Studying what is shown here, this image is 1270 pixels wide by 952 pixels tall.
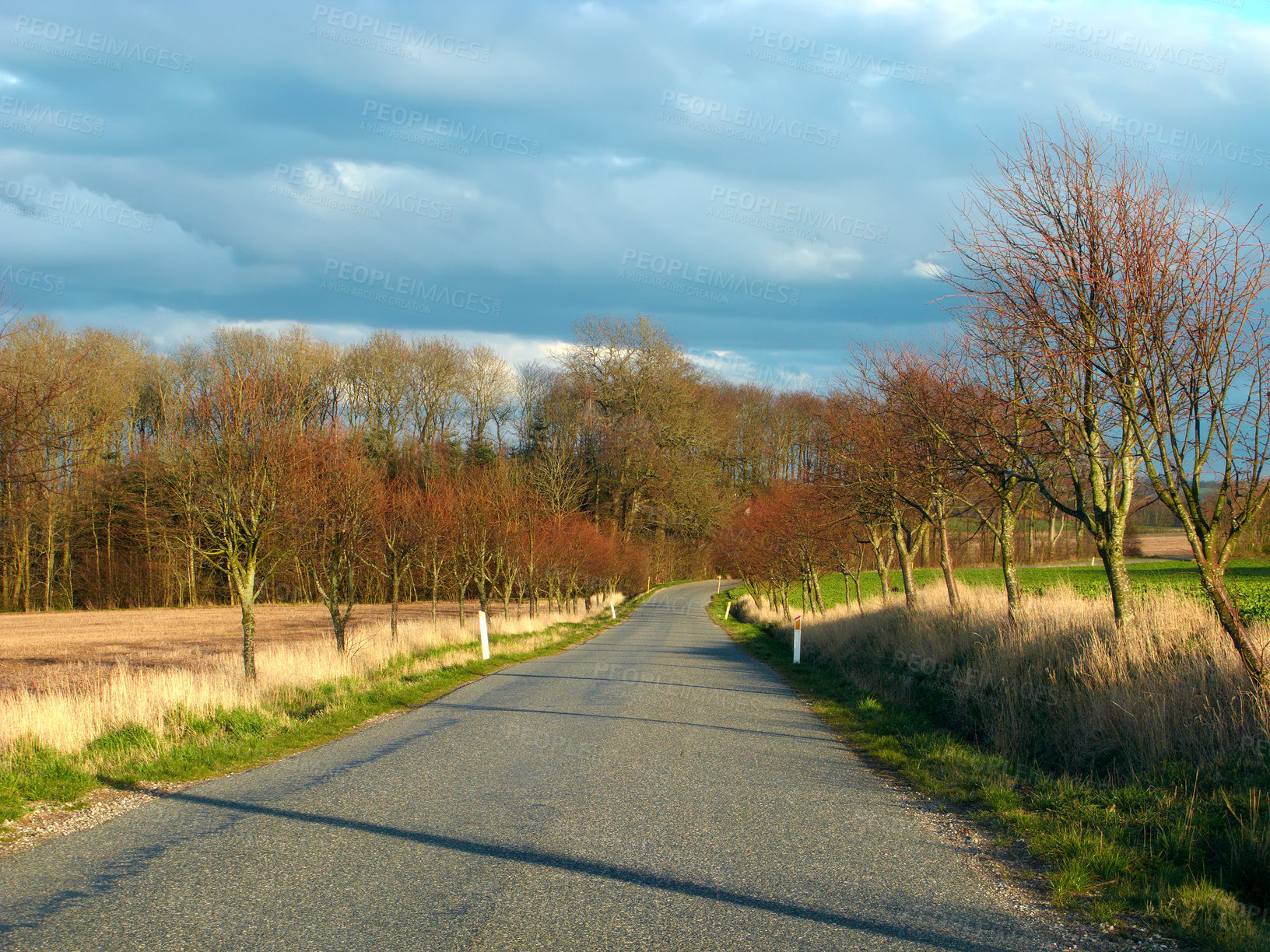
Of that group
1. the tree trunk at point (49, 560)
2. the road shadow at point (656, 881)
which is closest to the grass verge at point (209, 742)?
the road shadow at point (656, 881)

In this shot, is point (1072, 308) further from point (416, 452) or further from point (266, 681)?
point (416, 452)

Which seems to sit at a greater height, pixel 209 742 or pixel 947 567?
pixel 947 567

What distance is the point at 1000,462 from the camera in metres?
11.1

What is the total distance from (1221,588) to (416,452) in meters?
47.2

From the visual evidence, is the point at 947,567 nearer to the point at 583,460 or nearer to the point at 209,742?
the point at 209,742

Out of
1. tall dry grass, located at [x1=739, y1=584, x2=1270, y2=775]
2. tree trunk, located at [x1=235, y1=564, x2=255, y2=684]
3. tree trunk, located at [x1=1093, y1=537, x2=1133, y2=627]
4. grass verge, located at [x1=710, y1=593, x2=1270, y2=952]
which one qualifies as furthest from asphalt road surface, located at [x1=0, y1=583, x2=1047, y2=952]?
tree trunk, located at [x1=235, y1=564, x2=255, y2=684]

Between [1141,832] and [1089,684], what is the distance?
3.15 metres

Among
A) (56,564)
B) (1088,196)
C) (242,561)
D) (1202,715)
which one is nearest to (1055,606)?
(1202,715)

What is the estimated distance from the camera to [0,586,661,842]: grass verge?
7.36m

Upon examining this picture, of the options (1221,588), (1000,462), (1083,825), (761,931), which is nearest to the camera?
(761,931)

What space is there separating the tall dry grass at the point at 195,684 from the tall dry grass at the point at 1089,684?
30.7ft

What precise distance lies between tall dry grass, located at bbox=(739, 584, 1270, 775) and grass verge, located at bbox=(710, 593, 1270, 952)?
1.40 feet

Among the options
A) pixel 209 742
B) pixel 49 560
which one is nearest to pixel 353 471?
pixel 209 742

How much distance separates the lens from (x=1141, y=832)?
5617 mm
